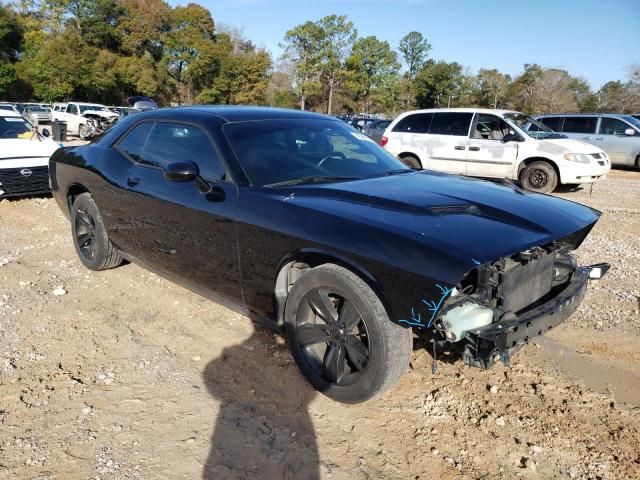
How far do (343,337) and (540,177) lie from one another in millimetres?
8209

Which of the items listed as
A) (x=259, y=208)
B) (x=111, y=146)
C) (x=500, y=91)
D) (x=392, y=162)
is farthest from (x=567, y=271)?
(x=500, y=91)

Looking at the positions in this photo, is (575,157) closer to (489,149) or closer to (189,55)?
(489,149)

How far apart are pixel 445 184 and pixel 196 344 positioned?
203cm

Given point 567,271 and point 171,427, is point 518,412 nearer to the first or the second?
point 567,271

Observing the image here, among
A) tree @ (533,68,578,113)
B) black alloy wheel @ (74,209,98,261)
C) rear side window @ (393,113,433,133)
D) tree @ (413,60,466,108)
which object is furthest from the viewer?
tree @ (413,60,466,108)

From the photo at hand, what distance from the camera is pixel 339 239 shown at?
2455 mm

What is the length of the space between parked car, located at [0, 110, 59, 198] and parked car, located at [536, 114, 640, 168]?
12876 millimetres

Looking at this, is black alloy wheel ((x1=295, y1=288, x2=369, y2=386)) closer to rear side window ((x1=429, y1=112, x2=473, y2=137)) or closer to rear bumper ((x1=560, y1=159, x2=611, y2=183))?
rear bumper ((x1=560, y1=159, x2=611, y2=183))

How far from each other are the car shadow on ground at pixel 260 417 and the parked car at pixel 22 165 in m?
6.15

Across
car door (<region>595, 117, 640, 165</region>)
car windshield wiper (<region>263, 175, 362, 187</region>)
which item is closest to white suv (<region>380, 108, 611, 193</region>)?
car door (<region>595, 117, 640, 165</region>)

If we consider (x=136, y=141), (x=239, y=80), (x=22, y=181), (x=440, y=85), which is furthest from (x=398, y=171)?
(x=440, y=85)

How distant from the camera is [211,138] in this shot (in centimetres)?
324

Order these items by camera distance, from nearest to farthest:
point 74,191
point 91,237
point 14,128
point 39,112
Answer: point 91,237 < point 74,191 < point 14,128 < point 39,112

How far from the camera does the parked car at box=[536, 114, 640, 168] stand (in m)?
13.8
